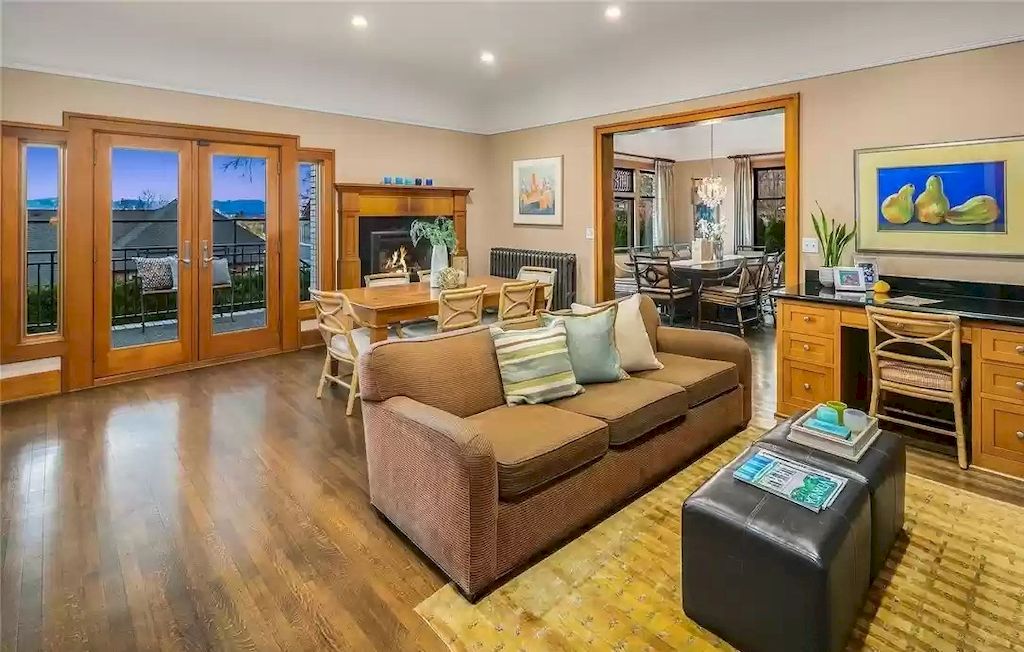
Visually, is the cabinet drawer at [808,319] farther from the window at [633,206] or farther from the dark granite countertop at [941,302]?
the window at [633,206]

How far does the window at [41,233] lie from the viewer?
15.4 feet

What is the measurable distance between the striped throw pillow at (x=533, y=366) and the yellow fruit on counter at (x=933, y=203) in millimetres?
2864

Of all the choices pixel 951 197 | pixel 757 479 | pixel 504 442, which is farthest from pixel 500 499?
pixel 951 197

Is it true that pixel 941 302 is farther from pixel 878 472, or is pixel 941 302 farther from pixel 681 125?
pixel 681 125

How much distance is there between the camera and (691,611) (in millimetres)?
2002

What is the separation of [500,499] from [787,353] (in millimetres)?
2634

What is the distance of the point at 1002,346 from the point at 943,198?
1.32 metres

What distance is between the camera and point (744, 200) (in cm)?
1066

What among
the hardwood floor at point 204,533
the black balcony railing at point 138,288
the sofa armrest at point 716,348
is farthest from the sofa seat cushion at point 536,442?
the black balcony railing at point 138,288

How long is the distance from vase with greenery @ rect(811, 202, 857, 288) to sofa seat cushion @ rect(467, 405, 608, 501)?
2631 mm

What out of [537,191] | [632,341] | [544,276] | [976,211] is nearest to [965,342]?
[976,211]

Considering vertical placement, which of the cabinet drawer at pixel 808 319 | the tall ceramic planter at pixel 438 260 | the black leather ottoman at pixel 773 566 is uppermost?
the tall ceramic planter at pixel 438 260

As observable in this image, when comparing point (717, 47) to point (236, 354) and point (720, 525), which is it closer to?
point (720, 525)

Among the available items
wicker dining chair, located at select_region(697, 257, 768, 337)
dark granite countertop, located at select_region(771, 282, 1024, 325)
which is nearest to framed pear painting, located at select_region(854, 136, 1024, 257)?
dark granite countertop, located at select_region(771, 282, 1024, 325)
